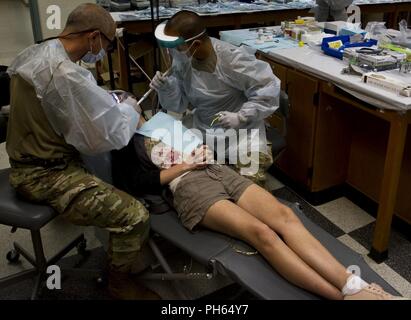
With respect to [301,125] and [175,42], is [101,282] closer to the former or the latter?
[175,42]

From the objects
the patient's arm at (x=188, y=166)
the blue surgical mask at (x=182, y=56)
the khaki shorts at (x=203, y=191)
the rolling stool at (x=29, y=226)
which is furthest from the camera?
the blue surgical mask at (x=182, y=56)

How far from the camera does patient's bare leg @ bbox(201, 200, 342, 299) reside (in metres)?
1.35

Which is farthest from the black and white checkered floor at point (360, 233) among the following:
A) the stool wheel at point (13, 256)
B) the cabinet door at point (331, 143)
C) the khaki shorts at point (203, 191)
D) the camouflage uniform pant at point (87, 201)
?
the stool wheel at point (13, 256)

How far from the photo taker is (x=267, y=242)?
1443 millimetres

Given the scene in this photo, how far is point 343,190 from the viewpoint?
2510 mm

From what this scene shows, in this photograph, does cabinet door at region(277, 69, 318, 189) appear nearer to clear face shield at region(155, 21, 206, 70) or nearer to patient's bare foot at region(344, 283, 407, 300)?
clear face shield at region(155, 21, 206, 70)

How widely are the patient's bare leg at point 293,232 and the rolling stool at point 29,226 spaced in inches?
29.1

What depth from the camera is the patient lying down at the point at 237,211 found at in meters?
1.35

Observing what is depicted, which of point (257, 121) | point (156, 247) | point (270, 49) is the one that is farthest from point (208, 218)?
point (270, 49)

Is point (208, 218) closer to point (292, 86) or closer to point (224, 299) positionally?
point (224, 299)

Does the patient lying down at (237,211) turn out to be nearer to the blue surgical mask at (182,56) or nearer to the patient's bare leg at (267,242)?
the patient's bare leg at (267,242)

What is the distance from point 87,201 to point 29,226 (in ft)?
0.69

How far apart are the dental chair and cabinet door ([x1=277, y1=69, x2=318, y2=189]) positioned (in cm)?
66
